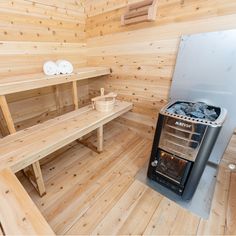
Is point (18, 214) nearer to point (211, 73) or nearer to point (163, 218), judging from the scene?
point (163, 218)

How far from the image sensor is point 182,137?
42.1 inches

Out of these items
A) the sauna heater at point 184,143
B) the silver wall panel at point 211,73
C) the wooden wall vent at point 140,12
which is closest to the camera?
the sauna heater at point 184,143

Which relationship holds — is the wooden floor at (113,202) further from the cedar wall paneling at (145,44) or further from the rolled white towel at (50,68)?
the rolled white towel at (50,68)

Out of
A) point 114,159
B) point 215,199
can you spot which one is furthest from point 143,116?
point 215,199

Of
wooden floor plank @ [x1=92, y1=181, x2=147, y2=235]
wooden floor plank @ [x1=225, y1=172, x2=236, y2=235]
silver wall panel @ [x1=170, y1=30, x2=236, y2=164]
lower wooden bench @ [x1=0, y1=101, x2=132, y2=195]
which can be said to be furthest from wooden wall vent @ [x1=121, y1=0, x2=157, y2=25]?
wooden floor plank @ [x1=225, y1=172, x2=236, y2=235]

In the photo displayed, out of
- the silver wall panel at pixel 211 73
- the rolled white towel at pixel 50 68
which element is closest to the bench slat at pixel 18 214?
the rolled white towel at pixel 50 68

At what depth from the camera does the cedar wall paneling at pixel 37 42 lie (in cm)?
154

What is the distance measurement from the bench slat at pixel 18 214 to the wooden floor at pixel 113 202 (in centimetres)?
43

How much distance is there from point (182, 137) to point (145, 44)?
1.18 metres

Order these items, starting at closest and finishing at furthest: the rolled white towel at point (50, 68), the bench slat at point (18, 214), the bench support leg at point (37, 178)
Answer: the bench slat at point (18, 214)
the bench support leg at point (37, 178)
the rolled white towel at point (50, 68)

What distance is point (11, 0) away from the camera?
1.48 m

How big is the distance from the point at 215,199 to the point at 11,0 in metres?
2.67

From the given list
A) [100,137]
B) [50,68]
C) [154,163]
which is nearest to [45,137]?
[100,137]

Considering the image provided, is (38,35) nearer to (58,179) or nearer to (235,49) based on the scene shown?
(58,179)
